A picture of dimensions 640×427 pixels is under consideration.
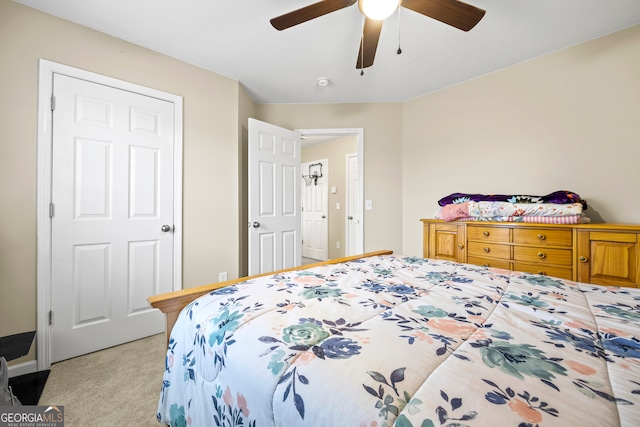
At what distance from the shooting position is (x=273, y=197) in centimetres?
290

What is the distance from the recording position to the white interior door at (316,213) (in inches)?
201

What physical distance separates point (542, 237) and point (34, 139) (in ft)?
12.0

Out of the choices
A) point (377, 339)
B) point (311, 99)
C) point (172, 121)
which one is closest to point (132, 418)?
point (377, 339)

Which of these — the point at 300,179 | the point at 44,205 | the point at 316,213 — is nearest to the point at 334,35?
the point at 300,179

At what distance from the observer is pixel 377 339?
0.64m

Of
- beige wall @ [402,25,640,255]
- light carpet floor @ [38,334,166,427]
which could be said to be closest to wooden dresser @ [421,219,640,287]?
beige wall @ [402,25,640,255]

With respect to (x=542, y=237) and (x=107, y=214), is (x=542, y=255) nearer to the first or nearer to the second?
(x=542, y=237)

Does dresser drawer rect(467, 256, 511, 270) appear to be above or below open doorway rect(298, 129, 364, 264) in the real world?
below

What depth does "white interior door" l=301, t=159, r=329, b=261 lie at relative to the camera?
5109 millimetres

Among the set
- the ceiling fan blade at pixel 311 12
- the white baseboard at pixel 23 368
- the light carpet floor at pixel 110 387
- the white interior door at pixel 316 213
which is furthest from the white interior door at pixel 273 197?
the white interior door at pixel 316 213

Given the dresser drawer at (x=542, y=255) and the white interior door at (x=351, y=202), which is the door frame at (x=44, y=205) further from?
the white interior door at (x=351, y=202)

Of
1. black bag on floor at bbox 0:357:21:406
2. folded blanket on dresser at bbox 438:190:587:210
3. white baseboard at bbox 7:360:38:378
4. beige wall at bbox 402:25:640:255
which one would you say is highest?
beige wall at bbox 402:25:640:255

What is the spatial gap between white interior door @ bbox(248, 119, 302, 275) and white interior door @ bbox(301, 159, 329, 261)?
1.98 meters

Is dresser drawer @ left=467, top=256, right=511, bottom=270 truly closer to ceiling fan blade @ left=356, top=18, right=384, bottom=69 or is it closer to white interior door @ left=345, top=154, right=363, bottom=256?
ceiling fan blade @ left=356, top=18, right=384, bottom=69
